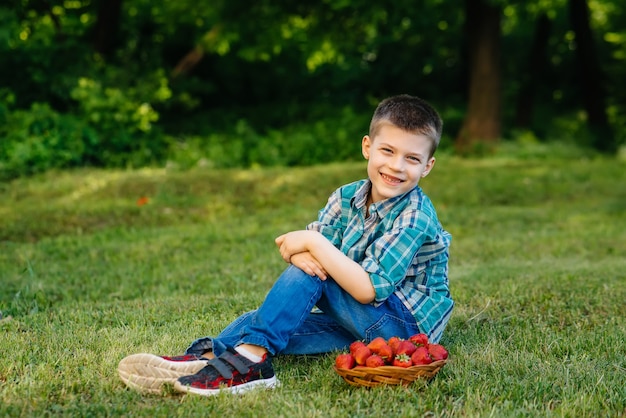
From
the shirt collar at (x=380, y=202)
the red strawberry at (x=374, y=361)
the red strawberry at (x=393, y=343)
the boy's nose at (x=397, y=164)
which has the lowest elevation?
the red strawberry at (x=374, y=361)

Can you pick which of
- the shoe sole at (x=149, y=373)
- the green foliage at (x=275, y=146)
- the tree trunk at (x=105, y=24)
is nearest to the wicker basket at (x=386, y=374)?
the shoe sole at (x=149, y=373)

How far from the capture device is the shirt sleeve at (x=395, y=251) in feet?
11.9

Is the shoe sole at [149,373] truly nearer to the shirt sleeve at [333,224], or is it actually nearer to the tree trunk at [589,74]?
the shirt sleeve at [333,224]

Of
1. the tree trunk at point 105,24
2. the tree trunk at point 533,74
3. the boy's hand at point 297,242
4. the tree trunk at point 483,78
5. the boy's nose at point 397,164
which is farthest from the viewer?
the tree trunk at point 533,74

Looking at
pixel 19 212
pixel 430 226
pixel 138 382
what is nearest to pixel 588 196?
pixel 19 212

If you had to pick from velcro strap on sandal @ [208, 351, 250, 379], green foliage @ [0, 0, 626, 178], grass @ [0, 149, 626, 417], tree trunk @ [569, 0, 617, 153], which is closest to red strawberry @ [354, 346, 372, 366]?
grass @ [0, 149, 626, 417]

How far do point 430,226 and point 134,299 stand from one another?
2984 mm

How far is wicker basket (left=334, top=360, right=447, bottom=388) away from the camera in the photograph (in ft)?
11.2

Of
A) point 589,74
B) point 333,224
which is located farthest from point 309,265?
point 589,74

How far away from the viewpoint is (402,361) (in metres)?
3.45

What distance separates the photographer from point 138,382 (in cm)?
345

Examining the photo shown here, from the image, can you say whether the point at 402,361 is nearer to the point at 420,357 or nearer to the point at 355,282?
the point at 420,357

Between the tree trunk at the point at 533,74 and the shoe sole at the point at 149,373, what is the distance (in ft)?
56.4

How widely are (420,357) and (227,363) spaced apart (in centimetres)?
83
